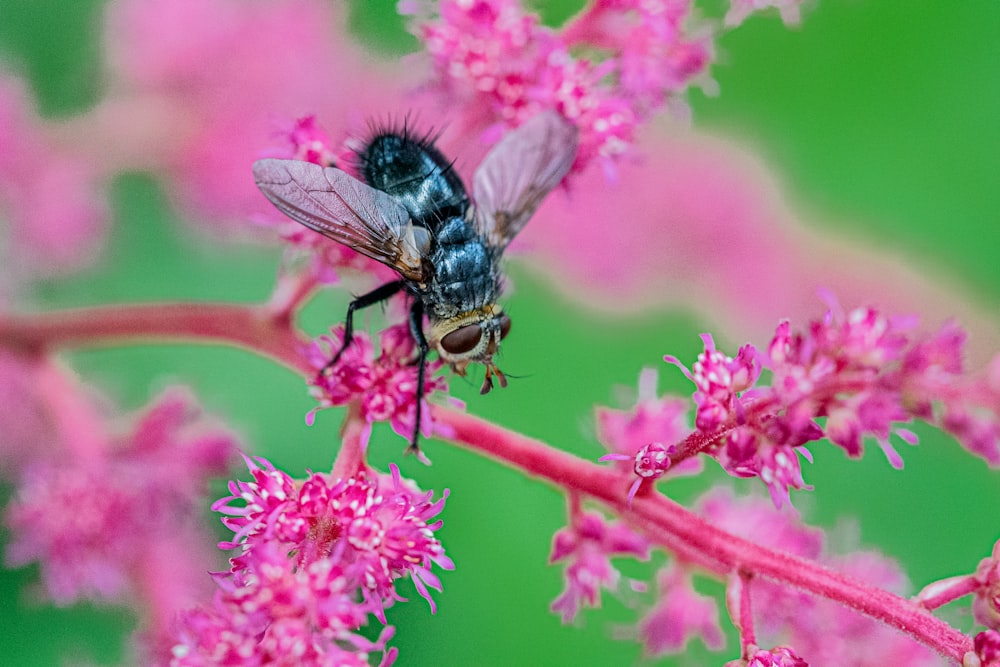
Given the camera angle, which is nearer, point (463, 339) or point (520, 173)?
point (463, 339)

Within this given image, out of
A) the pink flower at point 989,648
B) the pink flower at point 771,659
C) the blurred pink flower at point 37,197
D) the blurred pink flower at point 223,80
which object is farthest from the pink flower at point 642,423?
the blurred pink flower at point 37,197

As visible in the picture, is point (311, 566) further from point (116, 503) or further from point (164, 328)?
point (116, 503)

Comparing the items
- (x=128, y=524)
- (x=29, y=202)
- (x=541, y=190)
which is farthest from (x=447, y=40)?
(x=29, y=202)

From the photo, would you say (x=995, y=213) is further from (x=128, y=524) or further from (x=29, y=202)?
(x=29, y=202)

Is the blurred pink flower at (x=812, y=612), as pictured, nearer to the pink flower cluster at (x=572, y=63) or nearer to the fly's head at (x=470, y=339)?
the fly's head at (x=470, y=339)

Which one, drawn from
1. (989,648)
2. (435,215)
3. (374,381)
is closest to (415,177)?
(435,215)

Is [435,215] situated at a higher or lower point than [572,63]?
lower

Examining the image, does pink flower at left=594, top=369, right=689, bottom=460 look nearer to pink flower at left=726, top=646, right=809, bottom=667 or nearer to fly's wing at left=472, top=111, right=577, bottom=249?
fly's wing at left=472, top=111, right=577, bottom=249
